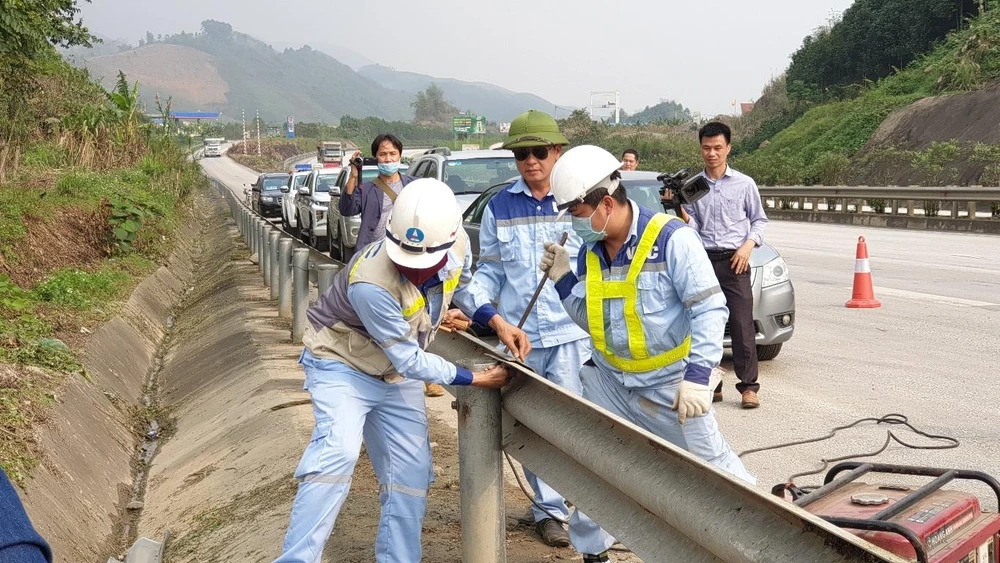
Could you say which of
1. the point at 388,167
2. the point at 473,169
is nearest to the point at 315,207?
the point at 473,169

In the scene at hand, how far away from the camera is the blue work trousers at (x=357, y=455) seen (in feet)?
13.8

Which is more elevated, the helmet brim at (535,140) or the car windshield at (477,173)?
the helmet brim at (535,140)

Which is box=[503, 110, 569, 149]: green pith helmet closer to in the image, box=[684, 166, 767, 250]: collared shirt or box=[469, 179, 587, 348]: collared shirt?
box=[469, 179, 587, 348]: collared shirt

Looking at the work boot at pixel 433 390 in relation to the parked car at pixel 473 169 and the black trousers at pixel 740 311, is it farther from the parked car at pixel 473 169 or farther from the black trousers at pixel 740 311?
the parked car at pixel 473 169

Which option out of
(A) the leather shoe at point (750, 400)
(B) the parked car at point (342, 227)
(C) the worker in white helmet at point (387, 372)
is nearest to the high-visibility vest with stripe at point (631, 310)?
(C) the worker in white helmet at point (387, 372)

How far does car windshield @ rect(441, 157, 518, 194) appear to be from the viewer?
13.7 meters

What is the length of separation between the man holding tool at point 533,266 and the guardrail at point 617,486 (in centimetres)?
47

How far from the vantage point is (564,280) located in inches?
185

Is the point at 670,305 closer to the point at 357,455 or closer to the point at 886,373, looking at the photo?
the point at 357,455

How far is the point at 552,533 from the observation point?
5.12 m

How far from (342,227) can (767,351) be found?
34.4 feet

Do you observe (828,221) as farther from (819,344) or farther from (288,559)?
(288,559)

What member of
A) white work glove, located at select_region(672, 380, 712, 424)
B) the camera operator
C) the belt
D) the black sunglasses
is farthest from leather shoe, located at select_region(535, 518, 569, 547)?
the camera operator

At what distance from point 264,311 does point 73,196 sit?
21.0 feet
